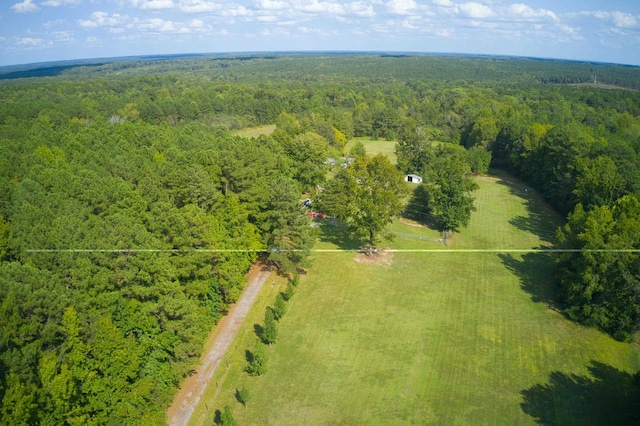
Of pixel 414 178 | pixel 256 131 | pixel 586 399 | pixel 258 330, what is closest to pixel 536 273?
pixel 586 399

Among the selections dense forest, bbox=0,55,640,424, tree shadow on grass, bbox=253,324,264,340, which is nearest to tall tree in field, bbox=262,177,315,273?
dense forest, bbox=0,55,640,424

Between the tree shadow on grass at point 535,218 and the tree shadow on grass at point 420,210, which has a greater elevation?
the tree shadow on grass at point 420,210

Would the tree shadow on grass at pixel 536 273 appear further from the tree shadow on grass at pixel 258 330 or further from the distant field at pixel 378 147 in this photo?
the distant field at pixel 378 147

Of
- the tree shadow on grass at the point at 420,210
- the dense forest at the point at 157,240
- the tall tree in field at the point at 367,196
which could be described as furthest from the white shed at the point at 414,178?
the tall tree in field at the point at 367,196

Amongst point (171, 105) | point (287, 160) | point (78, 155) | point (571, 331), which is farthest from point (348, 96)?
point (571, 331)

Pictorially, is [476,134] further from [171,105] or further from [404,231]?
[171,105]

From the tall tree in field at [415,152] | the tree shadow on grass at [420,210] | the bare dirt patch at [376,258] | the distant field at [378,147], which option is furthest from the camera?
the distant field at [378,147]

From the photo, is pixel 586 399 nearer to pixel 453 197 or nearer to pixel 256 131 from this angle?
pixel 453 197
